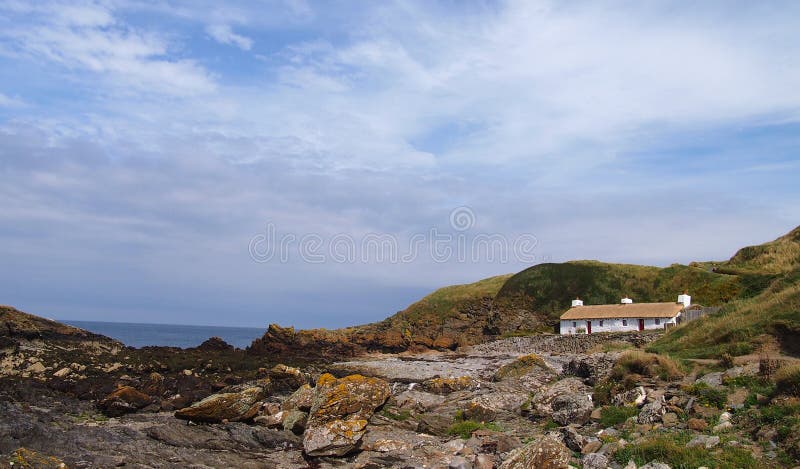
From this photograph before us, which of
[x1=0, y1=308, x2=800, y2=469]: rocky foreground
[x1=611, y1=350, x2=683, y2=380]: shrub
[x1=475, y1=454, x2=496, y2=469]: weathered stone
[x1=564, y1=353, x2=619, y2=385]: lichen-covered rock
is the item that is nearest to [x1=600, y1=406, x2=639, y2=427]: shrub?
[x1=0, y1=308, x2=800, y2=469]: rocky foreground

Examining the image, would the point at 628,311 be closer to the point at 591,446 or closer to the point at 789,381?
the point at 789,381

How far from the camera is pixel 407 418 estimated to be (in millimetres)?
27469

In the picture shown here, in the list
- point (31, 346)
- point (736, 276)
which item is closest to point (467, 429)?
point (31, 346)

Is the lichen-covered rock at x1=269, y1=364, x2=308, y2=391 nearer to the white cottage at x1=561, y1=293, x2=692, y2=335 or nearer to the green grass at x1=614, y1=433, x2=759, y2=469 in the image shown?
the green grass at x1=614, y1=433, x2=759, y2=469

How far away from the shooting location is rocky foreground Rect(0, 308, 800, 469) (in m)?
17.3

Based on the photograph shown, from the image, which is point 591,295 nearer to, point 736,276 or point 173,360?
point 736,276

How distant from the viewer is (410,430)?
2562 cm

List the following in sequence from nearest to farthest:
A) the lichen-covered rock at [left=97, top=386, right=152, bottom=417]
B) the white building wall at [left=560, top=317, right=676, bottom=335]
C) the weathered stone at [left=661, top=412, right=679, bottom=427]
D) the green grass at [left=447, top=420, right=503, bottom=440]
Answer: the weathered stone at [left=661, top=412, right=679, bottom=427], the green grass at [left=447, top=420, right=503, bottom=440], the lichen-covered rock at [left=97, top=386, right=152, bottom=417], the white building wall at [left=560, top=317, right=676, bottom=335]

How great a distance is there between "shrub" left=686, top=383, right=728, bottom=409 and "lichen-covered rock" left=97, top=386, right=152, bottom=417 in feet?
81.6

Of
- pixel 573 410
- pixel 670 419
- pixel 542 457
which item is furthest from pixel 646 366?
pixel 542 457

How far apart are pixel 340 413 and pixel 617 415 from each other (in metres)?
11.5

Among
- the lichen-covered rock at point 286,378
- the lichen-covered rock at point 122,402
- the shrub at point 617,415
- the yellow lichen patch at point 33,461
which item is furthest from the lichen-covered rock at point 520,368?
the yellow lichen patch at point 33,461

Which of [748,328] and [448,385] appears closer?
[748,328]

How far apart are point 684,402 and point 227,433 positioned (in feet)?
59.2
